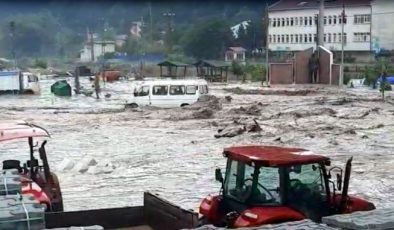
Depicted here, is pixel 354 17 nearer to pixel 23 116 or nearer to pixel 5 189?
pixel 23 116

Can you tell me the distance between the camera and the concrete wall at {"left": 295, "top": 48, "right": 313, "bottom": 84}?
52219 mm

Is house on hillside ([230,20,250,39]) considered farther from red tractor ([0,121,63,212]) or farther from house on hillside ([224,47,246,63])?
red tractor ([0,121,63,212])

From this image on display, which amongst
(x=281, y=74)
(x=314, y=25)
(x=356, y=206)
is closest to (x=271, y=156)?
(x=356, y=206)

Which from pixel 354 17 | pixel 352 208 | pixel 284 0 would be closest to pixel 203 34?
pixel 284 0

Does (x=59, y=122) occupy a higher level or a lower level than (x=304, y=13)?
lower

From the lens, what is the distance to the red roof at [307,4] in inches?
3135

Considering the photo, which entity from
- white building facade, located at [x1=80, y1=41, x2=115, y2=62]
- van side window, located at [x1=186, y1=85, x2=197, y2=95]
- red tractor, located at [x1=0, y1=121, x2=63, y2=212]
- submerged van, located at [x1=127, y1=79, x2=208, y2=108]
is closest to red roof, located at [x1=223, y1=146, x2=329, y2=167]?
red tractor, located at [x1=0, y1=121, x2=63, y2=212]

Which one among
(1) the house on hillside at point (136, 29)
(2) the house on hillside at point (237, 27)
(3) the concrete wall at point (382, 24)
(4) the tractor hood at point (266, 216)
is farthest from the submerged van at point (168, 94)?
(1) the house on hillside at point (136, 29)

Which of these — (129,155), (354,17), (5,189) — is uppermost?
(354,17)

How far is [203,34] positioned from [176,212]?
86215mm

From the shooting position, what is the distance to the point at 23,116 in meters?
30.8

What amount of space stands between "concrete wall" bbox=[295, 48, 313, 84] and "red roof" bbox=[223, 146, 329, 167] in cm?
4493

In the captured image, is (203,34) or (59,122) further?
(203,34)

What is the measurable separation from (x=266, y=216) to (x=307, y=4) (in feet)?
262
